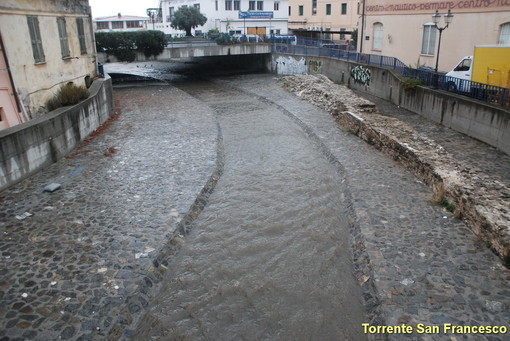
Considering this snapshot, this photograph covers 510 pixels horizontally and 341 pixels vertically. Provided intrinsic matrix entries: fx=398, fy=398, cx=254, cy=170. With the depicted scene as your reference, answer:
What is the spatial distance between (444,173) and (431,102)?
9460mm

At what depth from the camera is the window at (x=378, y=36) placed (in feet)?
101

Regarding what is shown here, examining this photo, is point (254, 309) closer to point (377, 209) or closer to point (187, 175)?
point (377, 209)

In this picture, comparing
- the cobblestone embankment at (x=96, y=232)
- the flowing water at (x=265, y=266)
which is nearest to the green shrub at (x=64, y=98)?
the cobblestone embankment at (x=96, y=232)

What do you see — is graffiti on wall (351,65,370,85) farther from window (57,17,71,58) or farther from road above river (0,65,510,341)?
window (57,17,71,58)

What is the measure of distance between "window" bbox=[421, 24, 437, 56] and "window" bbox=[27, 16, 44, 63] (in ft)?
73.8

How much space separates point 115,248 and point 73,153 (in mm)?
7402

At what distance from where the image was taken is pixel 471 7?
2267 centimetres

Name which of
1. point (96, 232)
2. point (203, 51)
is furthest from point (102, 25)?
point (96, 232)

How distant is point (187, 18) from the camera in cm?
5372

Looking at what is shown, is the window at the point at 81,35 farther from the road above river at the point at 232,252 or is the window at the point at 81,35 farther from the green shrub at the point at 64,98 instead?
the road above river at the point at 232,252

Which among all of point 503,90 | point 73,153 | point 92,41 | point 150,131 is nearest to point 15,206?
point 73,153

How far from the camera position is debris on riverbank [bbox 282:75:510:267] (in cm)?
877

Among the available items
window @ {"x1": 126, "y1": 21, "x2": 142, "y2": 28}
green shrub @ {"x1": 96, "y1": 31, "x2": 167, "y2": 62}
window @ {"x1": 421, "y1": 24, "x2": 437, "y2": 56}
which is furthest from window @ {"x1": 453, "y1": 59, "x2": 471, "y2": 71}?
window @ {"x1": 126, "y1": 21, "x2": 142, "y2": 28}

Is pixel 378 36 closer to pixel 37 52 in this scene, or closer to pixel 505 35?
pixel 505 35
